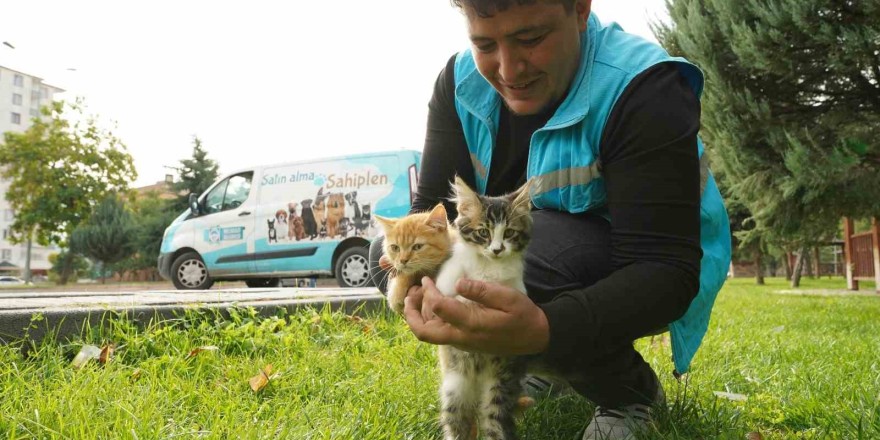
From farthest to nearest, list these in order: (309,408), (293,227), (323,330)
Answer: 1. (293,227)
2. (323,330)
3. (309,408)

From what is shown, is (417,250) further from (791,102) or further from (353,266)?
(353,266)

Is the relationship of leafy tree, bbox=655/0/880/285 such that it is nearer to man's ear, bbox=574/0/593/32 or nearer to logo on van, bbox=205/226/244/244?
man's ear, bbox=574/0/593/32

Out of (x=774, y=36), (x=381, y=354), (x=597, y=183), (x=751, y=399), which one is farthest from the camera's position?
(x=774, y=36)

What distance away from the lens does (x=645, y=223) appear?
5.12 feet

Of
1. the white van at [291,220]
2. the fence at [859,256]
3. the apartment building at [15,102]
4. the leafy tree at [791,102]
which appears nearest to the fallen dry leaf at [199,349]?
the leafy tree at [791,102]

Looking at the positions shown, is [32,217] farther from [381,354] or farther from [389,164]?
[381,354]

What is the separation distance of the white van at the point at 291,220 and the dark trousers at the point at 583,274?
7.12 meters

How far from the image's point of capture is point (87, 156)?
21.3m

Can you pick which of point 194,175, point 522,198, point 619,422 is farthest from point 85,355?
point 194,175

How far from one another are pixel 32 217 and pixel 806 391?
2371 centimetres

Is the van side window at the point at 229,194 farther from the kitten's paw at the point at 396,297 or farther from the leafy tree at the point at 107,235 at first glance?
the leafy tree at the point at 107,235

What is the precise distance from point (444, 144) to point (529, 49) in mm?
637

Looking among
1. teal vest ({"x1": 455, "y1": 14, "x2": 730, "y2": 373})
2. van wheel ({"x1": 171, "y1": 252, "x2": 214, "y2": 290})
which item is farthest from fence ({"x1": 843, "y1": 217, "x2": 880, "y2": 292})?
teal vest ({"x1": 455, "y1": 14, "x2": 730, "y2": 373})

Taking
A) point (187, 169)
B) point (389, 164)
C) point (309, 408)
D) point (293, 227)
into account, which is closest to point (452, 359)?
point (309, 408)
